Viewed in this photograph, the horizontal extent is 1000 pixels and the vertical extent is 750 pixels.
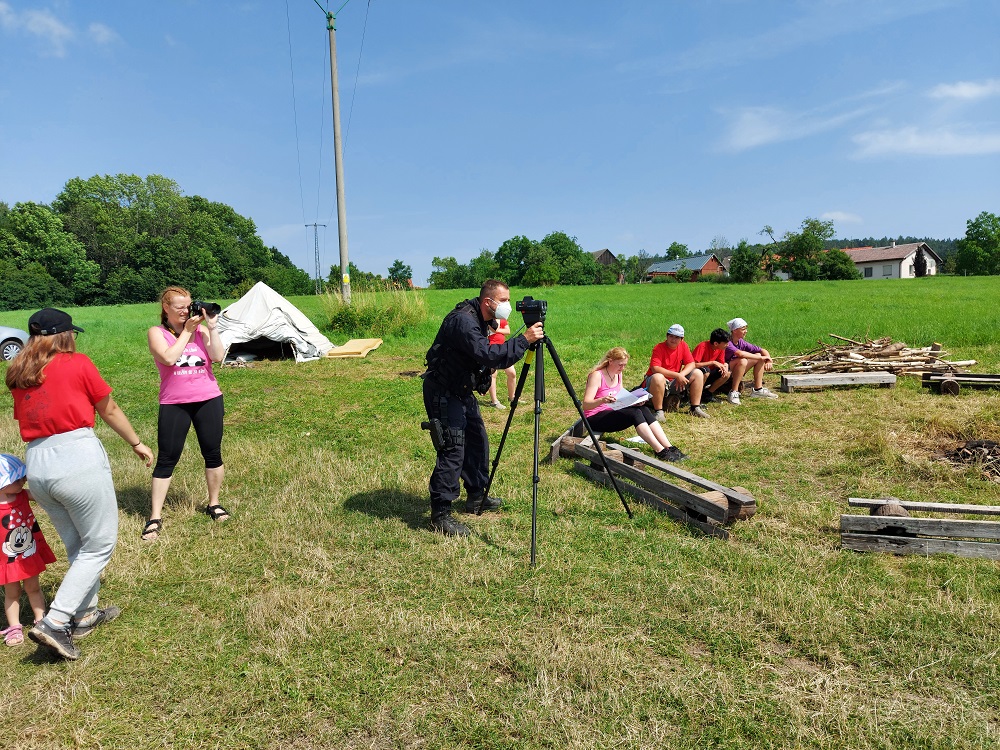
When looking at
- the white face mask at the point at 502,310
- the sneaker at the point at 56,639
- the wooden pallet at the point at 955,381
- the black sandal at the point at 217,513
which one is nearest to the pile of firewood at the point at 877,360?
the wooden pallet at the point at 955,381

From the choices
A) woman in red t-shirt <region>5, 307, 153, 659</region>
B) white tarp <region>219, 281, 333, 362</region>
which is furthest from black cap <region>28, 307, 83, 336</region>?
white tarp <region>219, 281, 333, 362</region>

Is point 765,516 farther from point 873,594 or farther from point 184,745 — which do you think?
point 184,745

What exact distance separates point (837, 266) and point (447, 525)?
81.1 metres

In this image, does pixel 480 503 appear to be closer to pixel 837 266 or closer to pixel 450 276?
pixel 837 266

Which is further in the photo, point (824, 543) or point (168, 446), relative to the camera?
point (168, 446)

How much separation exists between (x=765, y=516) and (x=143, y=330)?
28.7m

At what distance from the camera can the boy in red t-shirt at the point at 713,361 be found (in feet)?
32.2

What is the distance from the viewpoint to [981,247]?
7719 cm

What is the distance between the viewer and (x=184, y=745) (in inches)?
115

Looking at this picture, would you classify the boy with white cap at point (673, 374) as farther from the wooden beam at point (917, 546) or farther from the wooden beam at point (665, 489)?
the wooden beam at point (917, 546)

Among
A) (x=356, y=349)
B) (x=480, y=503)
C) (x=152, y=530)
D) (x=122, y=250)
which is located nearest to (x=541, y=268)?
(x=122, y=250)

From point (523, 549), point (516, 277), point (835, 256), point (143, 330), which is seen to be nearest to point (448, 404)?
point (523, 549)

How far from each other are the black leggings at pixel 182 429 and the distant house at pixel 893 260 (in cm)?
9958

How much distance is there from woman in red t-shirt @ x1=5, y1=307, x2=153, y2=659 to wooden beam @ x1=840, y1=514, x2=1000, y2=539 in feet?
16.9
